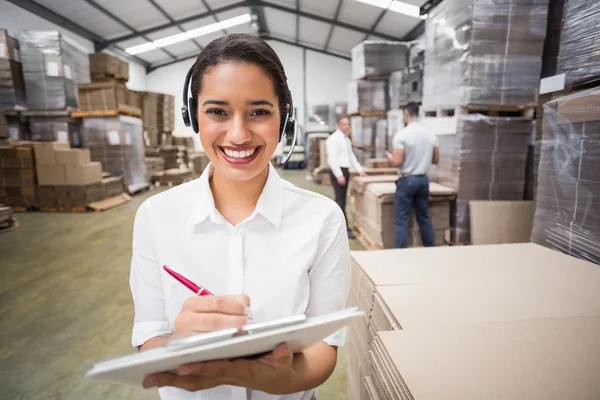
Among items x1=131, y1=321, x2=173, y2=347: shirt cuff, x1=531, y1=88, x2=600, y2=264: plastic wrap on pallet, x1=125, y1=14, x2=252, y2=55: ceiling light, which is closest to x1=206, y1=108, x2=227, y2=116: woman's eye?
x1=131, y1=321, x2=173, y2=347: shirt cuff

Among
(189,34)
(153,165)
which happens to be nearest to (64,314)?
(153,165)

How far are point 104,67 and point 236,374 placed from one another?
8.69 metres

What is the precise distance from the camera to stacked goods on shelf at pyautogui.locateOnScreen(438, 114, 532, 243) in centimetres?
380

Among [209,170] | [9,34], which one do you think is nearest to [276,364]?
[209,170]

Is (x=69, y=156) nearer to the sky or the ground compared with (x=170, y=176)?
nearer to the sky

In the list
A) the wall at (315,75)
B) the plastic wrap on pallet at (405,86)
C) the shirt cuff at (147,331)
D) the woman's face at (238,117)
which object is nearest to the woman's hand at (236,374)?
the shirt cuff at (147,331)

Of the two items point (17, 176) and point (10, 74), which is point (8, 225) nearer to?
point (17, 176)

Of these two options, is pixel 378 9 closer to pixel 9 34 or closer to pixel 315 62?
pixel 315 62

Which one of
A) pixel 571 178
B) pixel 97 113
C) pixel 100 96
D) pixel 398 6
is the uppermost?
pixel 398 6

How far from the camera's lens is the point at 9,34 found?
6.95 m

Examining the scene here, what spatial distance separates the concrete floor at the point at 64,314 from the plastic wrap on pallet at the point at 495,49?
2.59m

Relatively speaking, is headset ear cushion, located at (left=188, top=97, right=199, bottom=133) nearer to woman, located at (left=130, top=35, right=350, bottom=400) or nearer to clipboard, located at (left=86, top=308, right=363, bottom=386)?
woman, located at (left=130, top=35, right=350, bottom=400)

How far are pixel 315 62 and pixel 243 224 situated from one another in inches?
669

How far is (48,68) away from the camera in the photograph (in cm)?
720
